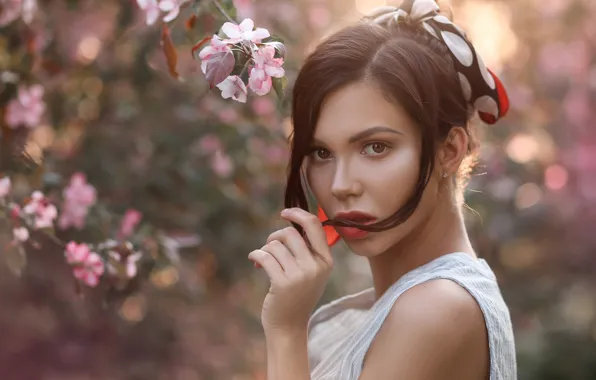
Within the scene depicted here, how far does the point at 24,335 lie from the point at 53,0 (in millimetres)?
1338

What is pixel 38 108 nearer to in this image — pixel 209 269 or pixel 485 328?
pixel 209 269

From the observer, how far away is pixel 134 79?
10.7 ft

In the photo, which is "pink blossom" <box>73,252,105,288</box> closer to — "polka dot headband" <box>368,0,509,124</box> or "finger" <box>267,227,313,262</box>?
"finger" <box>267,227,313,262</box>

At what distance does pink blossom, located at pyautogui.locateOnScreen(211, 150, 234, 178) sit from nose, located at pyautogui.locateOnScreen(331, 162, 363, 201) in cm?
183

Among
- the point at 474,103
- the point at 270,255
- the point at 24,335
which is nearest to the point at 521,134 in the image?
the point at 24,335

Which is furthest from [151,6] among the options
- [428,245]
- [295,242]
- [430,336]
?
[430,336]

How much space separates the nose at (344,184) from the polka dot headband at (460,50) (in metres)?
0.33

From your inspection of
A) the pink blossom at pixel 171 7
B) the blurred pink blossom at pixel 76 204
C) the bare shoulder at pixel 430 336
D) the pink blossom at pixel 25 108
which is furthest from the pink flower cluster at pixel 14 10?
the bare shoulder at pixel 430 336

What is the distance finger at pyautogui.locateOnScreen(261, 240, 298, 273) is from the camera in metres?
1.61

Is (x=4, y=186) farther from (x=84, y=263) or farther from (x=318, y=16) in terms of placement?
(x=318, y=16)

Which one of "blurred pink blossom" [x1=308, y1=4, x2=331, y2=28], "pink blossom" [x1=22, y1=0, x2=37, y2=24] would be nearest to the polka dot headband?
"pink blossom" [x1=22, y1=0, x2=37, y2=24]

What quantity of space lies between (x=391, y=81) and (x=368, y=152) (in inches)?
5.2

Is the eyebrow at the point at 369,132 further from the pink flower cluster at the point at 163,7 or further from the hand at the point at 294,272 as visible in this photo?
the pink flower cluster at the point at 163,7

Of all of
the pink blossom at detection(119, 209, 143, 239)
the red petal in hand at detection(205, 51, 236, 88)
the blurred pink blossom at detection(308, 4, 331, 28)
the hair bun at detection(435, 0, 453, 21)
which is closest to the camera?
the red petal in hand at detection(205, 51, 236, 88)
